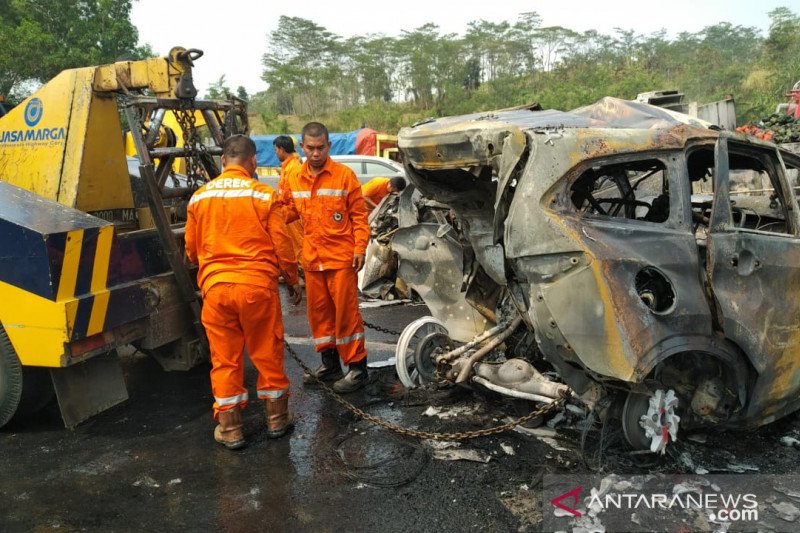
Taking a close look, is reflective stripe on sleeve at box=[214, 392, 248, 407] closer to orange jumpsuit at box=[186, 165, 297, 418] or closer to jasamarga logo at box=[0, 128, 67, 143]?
orange jumpsuit at box=[186, 165, 297, 418]

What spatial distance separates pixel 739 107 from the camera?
2258 centimetres

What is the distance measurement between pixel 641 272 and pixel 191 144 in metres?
Result: 3.35

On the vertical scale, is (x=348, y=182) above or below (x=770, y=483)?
above

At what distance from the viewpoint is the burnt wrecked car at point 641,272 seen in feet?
8.89

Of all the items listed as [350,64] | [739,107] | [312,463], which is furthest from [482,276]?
[350,64]

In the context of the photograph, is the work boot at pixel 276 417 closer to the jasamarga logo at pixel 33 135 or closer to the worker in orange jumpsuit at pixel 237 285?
the worker in orange jumpsuit at pixel 237 285

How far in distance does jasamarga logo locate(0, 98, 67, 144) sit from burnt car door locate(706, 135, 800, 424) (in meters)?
4.10

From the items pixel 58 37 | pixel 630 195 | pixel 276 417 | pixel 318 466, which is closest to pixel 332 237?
pixel 276 417

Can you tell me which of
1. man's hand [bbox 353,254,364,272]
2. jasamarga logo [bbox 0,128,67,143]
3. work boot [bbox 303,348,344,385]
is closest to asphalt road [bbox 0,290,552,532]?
work boot [bbox 303,348,344,385]

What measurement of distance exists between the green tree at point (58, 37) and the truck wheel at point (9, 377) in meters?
18.8

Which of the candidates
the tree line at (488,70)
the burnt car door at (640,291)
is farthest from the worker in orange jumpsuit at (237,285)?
the tree line at (488,70)

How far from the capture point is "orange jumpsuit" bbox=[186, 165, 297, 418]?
11.1 ft

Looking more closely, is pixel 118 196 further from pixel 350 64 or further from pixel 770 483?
pixel 350 64

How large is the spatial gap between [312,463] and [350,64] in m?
40.5
